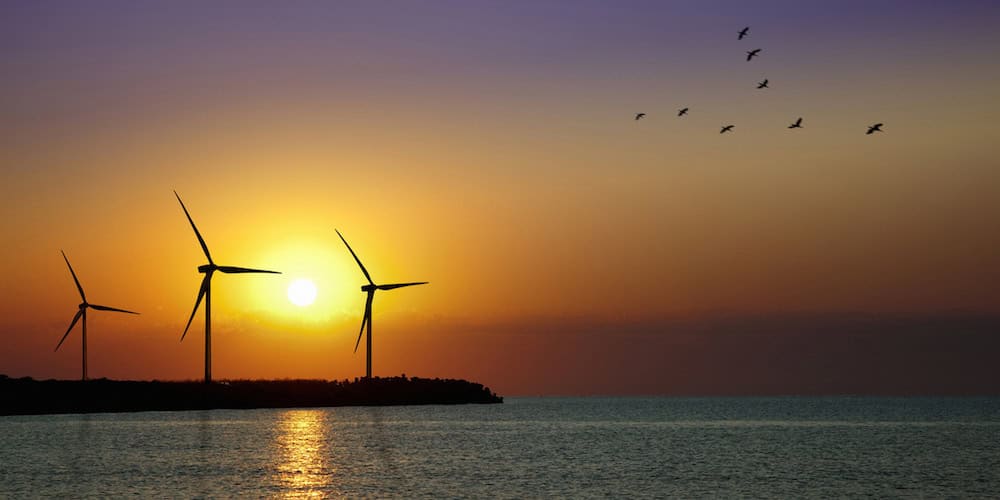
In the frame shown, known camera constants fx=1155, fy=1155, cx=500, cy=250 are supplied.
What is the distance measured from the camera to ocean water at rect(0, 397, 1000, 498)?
8356 cm

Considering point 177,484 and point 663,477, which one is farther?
point 663,477

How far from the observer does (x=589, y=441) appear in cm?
14612

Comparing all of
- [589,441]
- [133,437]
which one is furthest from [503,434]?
[133,437]

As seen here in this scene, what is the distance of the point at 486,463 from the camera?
107 m

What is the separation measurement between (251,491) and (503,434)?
85.0 metres

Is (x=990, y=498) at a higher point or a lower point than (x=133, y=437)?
lower

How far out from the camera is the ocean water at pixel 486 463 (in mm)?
83562

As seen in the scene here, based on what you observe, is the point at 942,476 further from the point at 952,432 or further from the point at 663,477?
the point at 952,432

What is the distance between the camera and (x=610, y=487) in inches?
3351

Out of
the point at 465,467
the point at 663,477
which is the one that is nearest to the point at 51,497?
the point at 465,467

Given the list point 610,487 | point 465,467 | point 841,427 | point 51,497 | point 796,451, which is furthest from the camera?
point 841,427

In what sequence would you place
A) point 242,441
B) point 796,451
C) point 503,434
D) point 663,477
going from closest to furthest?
point 663,477 → point 796,451 → point 242,441 → point 503,434

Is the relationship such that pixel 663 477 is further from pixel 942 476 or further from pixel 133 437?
pixel 133 437

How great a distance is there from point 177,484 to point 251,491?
25.6 ft
